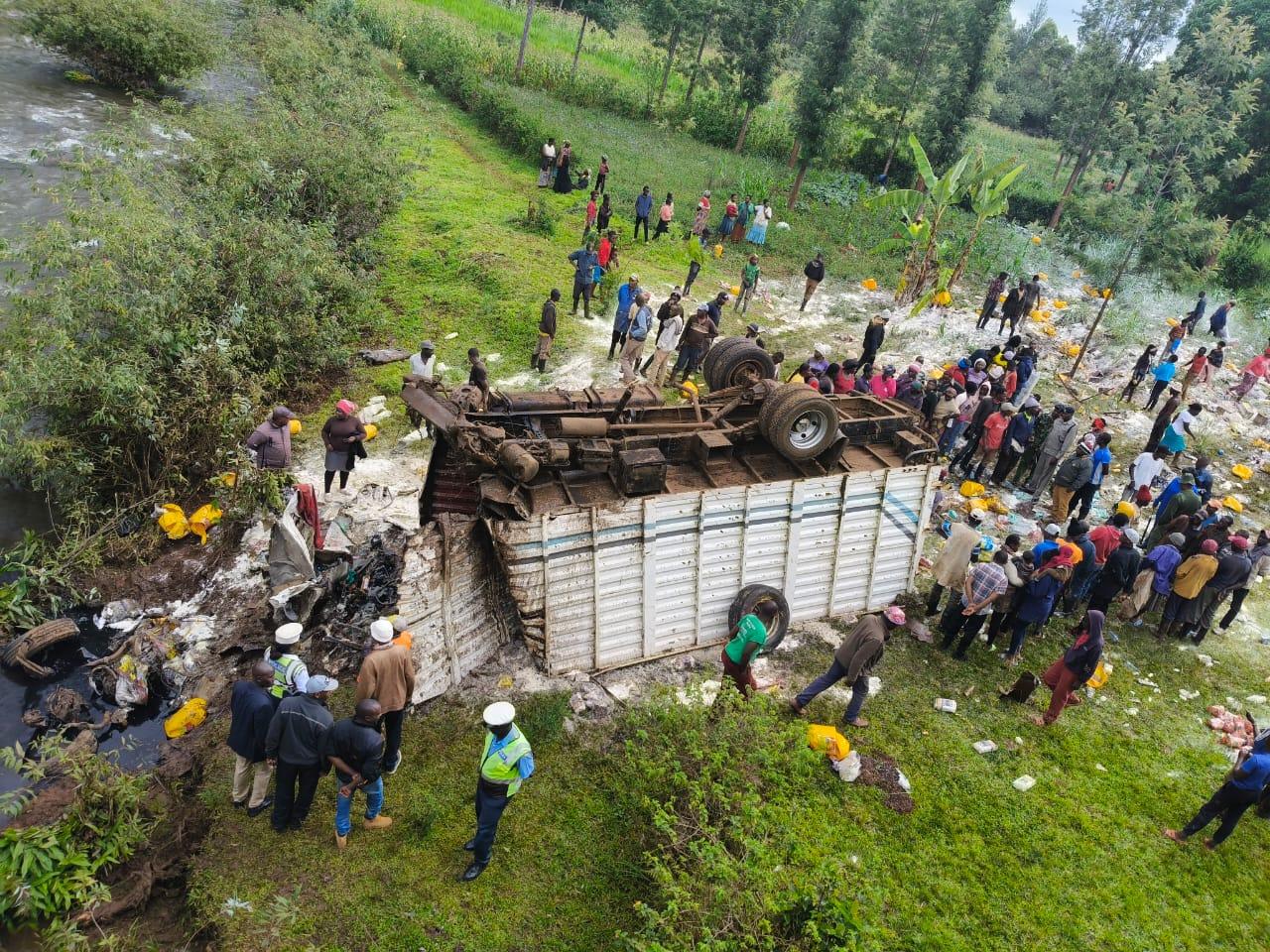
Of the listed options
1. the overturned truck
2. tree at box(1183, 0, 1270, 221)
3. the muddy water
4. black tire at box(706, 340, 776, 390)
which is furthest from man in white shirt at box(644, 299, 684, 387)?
tree at box(1183, 0, 1270, 221)

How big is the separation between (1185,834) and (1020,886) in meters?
1.93

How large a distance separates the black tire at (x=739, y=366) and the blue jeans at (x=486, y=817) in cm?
572

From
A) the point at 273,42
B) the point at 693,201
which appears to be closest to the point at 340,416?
the point at 693,201

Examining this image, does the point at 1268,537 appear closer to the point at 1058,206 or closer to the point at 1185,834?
the point at 1185,834

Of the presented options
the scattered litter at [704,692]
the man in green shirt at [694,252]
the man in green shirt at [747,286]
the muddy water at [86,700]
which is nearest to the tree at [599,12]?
the man in green shirt at [694,252]

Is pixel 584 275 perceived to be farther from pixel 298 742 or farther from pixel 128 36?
pixel 128 36

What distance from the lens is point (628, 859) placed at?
600 centimetres

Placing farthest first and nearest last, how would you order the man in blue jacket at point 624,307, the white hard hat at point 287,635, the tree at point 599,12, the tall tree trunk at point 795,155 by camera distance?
the tree at point 599,12 → the tall tree trunk at point 795,155 → the man in blue jacket at point 624,307 → the white hard hat at point 287,635

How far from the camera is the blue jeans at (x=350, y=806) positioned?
573 cm

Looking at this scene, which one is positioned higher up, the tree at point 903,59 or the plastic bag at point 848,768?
the tree at point 903,59

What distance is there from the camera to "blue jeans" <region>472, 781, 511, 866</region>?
5.50 meters

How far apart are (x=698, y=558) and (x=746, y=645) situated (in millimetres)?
1131

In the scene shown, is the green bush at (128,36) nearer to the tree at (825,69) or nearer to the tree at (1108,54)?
the tree at (825,69)

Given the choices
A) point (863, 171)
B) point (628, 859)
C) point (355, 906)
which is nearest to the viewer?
point (355, 906)
